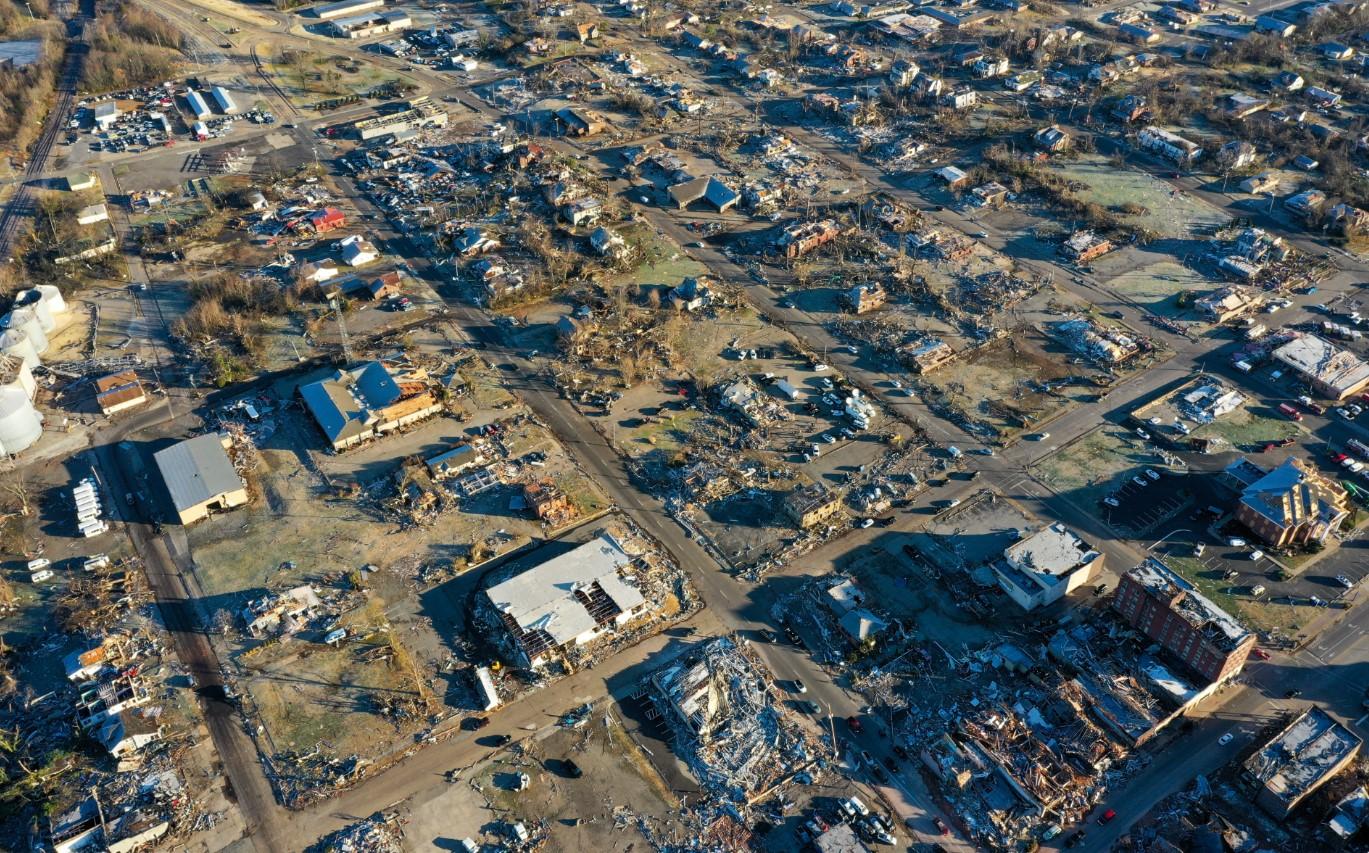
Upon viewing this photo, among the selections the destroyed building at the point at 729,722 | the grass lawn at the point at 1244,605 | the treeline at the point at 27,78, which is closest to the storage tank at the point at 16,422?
the destroyed building at the point at 729,722

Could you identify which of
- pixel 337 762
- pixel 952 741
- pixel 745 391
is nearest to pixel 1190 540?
pixel 952 741

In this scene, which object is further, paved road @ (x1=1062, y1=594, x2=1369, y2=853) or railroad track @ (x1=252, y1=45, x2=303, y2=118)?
railroad track @ (x1=252, y1=45, x2=303, y2=118)

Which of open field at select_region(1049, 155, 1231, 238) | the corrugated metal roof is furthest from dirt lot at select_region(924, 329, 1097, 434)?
the corrugated metal roof

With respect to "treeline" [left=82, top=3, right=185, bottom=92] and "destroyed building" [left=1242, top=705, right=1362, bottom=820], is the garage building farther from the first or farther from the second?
"treeline" [left=82, top=3, right=185, bottom=92]

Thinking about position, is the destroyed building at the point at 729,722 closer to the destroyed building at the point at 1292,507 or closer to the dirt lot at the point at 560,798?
the dirt lot at the point at 560,798

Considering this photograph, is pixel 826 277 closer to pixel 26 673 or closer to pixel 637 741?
pixel 637 741
